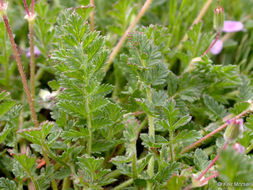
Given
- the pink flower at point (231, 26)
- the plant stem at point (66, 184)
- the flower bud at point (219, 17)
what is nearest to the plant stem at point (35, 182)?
the plant stem at point (66, 184)

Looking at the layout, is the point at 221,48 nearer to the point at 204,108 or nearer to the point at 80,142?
the point at 204,108

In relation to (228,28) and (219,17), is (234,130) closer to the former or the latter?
(219,17)

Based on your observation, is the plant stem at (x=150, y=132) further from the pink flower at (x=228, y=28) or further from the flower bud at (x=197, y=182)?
the pink flower at (x=228, y=28)

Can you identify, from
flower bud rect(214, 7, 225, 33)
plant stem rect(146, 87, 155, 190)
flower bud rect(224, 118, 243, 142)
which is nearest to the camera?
flower bud rect(224, 118, 243, 142)

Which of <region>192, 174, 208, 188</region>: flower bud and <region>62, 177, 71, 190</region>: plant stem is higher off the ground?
<region>192, 174, 208, 188</region>: flower bud

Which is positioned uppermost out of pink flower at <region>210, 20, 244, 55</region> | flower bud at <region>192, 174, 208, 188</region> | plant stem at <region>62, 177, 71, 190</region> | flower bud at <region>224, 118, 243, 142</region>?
pink flower at <region>210, 20, 244, 55</region>

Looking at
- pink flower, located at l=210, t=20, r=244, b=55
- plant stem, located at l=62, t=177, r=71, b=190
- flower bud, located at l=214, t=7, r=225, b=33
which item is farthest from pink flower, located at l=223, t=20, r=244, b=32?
plant stem, located at l=62, t=177, r=71, b=190

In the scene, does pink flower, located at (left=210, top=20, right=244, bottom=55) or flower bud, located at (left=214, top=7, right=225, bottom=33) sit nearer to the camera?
flower bud, located at (left=214, top=7, right=225, bottom=33)

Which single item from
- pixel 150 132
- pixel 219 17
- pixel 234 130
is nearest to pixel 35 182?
pixel 150 132

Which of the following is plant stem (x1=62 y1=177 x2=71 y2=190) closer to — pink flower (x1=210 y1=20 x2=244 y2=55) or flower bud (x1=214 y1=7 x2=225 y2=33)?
flower bud (x1=214 y1=7 x2=225 y2=33)

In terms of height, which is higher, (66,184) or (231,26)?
(231,26)

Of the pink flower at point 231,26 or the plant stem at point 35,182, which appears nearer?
the plant stem at point 35,182

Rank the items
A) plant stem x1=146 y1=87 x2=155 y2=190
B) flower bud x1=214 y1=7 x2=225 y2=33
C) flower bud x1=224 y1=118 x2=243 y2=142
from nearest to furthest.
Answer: flower bud x1=224 y1=118 x2=243 y2=142 → plant stem x1=146 y1=87 x2=155 y2=190 → flower bud x1=214 y1=7 x2=225 y2=33
